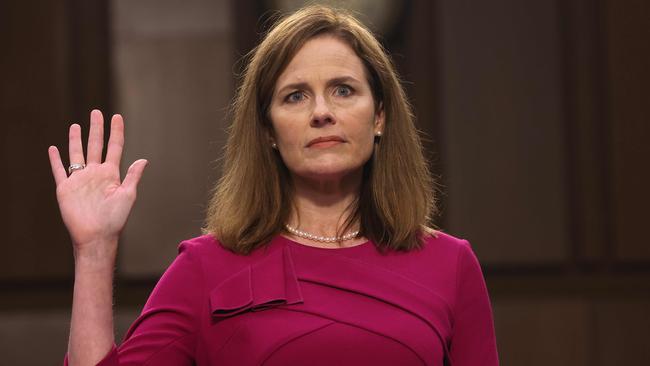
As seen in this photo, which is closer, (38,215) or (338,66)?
(338,66)

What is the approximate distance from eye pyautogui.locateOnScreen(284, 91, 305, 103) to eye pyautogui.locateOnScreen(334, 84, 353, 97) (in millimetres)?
52

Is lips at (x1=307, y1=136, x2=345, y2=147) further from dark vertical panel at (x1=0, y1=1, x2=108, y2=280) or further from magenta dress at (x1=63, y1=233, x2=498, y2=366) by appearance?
dark vertical panel at (x1=0, y1=1, x2=108, y2=280)

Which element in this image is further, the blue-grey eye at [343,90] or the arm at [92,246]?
the blue-grey eye at [343,90]

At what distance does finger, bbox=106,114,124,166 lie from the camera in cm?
152

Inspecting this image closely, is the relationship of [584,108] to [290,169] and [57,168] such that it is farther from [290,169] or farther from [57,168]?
[57,168]

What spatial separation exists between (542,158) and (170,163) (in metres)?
1.04

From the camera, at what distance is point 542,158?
2965 millimetres

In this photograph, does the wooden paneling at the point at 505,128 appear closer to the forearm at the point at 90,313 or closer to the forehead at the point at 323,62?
the forehead at the point at 323,62

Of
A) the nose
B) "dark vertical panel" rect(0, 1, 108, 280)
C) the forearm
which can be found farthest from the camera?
"dark vertical panel" rect(0, 1, 108, 280)

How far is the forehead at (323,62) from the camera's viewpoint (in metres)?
1.58

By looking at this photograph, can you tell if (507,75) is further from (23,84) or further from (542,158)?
(23,84)

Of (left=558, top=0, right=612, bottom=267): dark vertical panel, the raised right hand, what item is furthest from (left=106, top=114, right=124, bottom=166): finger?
(left=558, top=0, right=612, bottom=267): dark vertical panel

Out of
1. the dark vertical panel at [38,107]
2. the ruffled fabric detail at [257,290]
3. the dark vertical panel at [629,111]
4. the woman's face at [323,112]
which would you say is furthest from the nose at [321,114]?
A: the dark vertical panel at [629,111]

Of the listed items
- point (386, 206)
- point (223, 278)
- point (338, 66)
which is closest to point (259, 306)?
point (223, 278)
